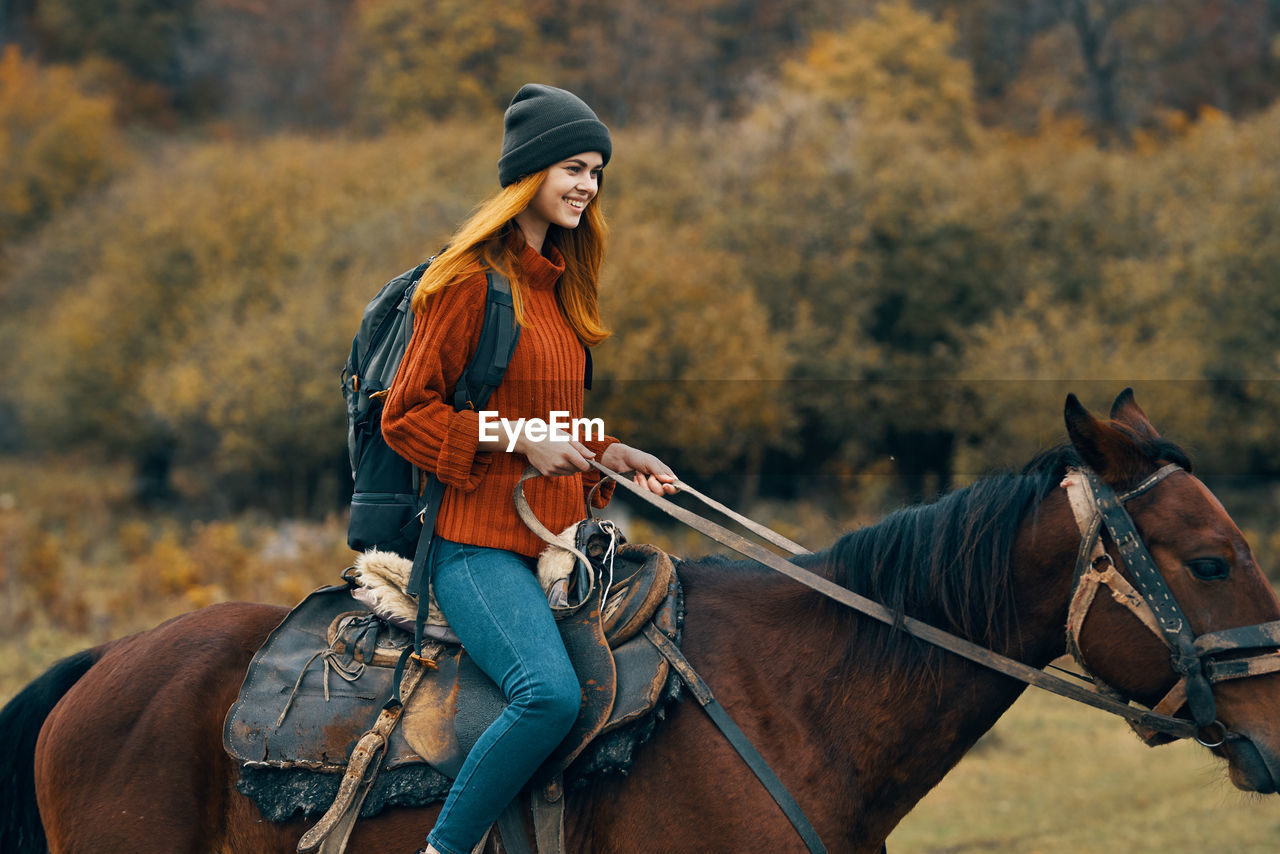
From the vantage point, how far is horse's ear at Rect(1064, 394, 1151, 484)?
2705mm

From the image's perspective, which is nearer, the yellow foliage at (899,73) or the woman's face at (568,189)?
the woman's face at (568,189)

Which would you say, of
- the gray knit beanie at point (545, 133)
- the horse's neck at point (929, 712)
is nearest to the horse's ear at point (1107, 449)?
the horse's neck at point (929, 712)

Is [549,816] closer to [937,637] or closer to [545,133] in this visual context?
[937,637]

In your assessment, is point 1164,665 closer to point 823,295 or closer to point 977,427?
point 977,427

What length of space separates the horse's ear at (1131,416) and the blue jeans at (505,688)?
1557mm

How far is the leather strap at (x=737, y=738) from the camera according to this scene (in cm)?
277

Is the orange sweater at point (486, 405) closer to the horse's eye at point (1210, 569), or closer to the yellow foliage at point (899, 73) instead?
the horse's eye at point (1210, 569)

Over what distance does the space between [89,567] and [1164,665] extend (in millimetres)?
16175

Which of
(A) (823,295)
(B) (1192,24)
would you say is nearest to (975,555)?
(A) (823,295)

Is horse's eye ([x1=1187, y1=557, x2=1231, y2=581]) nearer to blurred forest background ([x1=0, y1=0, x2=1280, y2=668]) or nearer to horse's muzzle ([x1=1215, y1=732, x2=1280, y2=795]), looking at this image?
horse's muzzle ([x1=1215, y1=732, x2=1280, y2=795])

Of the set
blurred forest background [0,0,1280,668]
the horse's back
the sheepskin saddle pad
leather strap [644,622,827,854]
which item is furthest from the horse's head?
blurred forest background [0,0,1280,668]

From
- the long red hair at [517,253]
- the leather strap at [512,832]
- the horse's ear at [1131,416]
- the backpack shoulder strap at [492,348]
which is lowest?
the leather strap at [512,832]

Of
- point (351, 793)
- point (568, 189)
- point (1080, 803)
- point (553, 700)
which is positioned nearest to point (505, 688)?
point (553, 700)

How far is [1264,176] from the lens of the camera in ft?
72.2
